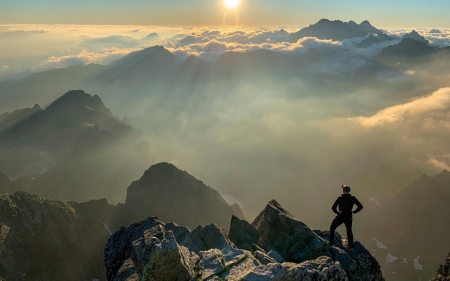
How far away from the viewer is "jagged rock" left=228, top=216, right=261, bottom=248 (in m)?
31.0

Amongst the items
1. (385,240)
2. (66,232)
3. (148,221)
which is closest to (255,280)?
(148,221)

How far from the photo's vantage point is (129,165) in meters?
173

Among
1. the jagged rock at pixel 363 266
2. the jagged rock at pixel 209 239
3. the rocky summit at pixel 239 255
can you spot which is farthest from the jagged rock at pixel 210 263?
the jagged rock at pixel 363 266

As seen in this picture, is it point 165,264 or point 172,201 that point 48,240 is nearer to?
point 172,201

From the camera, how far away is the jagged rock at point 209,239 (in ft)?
Result: 89.8

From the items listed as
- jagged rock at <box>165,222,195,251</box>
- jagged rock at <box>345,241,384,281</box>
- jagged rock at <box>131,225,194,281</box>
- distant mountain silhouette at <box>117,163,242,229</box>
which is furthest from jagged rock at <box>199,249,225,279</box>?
distant mountain silhouette at <box>117,163,242,229</box>

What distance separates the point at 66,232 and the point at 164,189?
3971 centimetres

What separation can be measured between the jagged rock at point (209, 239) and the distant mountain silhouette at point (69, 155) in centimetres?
11893

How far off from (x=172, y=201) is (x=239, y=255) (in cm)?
8885

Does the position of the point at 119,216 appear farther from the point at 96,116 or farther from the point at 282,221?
the point at 96,116

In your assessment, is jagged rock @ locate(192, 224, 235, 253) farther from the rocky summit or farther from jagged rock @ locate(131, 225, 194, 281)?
jagged rock @ locate(131, 225, 194, 281)

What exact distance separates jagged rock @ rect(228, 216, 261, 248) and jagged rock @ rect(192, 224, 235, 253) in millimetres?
2204

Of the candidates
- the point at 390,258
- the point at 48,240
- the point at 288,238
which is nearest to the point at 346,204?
the point at 288,238

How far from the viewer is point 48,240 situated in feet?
230
